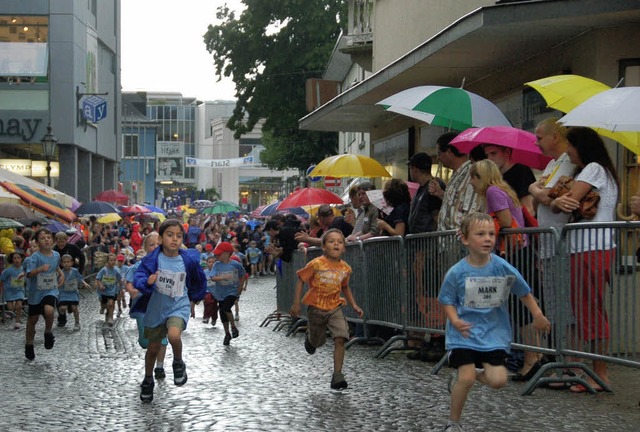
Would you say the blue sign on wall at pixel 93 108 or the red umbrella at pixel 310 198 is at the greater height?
the blue sign on wall at pixel 93 108

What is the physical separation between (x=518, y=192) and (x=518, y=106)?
480 cm

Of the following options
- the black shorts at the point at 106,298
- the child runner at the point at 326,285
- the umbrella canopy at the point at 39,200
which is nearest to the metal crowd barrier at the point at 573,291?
the child runner at the point at 326,285

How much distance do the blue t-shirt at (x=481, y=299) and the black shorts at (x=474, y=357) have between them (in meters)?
0.03

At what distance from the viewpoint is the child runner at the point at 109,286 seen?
2070cm

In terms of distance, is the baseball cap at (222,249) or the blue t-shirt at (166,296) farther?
the baseball cap at (222,249)

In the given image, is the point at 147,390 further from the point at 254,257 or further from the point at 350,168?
the point at 254,257

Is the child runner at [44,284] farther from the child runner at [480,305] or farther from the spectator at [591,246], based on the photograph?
the child runner at [480,305]

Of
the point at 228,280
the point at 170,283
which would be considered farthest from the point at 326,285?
the point at 228,280

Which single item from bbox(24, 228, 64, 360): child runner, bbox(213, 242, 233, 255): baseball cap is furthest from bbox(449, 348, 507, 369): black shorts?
bbox(213, 242, 233, 255): baseball cap

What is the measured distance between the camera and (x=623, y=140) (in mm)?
9523

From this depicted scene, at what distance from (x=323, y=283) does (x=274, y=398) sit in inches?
65.1

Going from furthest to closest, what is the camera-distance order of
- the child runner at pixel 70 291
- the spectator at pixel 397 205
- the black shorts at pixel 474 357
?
the child runner at pixel 70 291 → the spectator at pixel 397 205 → the black shorts at pixel 474 357

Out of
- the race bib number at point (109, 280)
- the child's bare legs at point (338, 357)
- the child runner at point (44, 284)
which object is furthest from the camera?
the race bib number at point (109, 280)

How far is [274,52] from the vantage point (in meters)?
47.8
